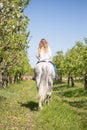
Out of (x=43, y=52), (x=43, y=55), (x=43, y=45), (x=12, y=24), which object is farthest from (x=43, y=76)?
(x=12, y=24)

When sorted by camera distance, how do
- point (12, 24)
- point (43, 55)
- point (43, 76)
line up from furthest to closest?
point (12, 24) < point (43, 76) < point (43, 55)

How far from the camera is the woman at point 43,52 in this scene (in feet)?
55.2

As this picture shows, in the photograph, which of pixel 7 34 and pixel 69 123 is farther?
pixel 7 34

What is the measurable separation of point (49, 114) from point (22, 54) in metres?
22.6

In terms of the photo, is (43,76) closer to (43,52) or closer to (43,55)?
(43,55)

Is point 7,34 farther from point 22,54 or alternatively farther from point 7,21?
point 22,54

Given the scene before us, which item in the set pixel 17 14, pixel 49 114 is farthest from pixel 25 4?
pixel 49 114

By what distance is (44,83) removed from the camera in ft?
55.6

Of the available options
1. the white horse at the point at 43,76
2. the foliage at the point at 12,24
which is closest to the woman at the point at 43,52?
the white horse at the point at 43,76

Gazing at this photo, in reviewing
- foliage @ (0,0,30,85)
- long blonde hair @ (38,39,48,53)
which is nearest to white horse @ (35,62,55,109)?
long blonde hair @ (38,39,48,53)

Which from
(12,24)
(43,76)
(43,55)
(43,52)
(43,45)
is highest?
(12,24)

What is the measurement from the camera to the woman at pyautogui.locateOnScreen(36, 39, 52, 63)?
16820 mm

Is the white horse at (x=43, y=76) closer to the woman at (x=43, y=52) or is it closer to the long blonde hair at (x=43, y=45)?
the woman at (x=43, y=52)

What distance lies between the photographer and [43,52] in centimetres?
1686
